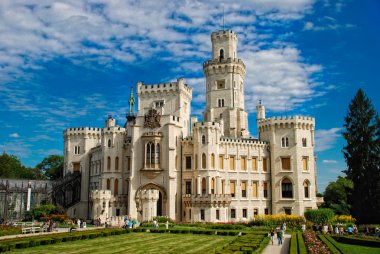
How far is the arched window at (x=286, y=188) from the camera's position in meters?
61.7

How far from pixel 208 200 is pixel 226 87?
24.7 meters

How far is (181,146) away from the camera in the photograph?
5897cm

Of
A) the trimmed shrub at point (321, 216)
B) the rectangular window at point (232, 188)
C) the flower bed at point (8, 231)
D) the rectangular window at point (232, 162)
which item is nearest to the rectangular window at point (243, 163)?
the rectangular window at point (232, 162)

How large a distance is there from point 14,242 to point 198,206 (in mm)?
29030

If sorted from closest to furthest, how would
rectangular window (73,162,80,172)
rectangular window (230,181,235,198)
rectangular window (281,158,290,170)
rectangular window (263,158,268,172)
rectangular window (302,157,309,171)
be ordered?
rectangular window (230,181,235,198) → rectangular window (302,157,309,171) → rectangular window (281,158,290,170) → rectangular window (263,158,268,172) → rectangular window (73,162,80,172)

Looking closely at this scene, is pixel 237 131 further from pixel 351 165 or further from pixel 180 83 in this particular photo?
pixel 351 165

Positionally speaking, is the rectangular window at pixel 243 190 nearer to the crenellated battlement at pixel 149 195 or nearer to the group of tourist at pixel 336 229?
the crenellated battlement at pixel 149 195

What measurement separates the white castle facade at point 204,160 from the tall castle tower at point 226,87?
0.18 m

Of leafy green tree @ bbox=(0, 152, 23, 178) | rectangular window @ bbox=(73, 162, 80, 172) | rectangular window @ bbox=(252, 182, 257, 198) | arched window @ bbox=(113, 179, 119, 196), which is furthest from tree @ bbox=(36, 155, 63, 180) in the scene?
rectangular window @ bbox=(252, 182, 257, 198)

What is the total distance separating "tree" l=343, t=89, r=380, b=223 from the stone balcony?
16950 mm

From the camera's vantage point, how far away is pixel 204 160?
57.1 metres

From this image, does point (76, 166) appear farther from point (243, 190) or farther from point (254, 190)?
point (254, 190)

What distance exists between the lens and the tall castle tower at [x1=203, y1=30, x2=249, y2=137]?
6969cm

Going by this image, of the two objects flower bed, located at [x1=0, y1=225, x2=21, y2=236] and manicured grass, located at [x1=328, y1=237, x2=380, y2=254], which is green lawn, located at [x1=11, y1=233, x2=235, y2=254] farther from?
manicured grass, located at [x1=328, y1=237, x2=380, y2=254]
